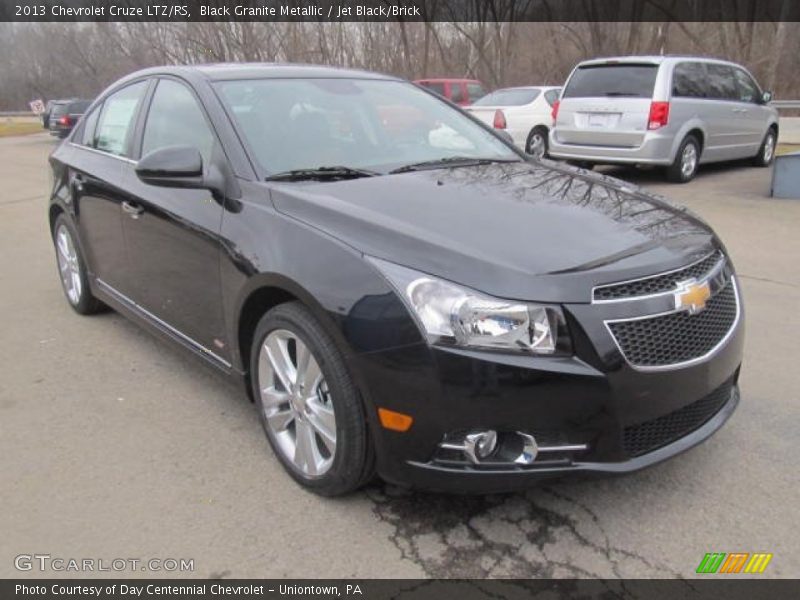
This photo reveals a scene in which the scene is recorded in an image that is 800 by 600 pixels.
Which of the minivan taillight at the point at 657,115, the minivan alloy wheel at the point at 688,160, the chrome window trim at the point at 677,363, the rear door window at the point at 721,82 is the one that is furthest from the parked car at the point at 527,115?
the chrome window trim at the point at 677,363

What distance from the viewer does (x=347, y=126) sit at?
3.57 m

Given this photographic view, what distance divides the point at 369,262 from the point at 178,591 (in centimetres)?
129

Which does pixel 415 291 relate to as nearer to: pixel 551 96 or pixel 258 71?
pixel 258 71

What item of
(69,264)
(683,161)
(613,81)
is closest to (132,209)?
(69,264)

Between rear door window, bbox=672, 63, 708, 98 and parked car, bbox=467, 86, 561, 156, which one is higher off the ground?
rear door window, bbox=672, 63, 708, 98

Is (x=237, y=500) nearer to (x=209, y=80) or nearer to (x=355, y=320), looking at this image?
(x=355, y=320)

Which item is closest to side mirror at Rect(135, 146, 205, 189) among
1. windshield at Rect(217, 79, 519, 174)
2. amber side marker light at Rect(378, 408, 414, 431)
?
windshield at Rect(217, 79, 519, 174)

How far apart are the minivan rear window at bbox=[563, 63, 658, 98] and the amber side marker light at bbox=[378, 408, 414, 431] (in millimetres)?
8638

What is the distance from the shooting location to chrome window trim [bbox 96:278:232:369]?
333 centimetres

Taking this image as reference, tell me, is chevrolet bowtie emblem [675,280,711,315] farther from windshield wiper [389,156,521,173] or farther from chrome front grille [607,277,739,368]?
windshield wiper [389,156,521,173]

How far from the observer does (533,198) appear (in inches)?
118

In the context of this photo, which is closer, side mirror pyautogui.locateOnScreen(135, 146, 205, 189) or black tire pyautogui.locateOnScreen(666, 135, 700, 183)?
side mirror pyautogui.locateOnScreen(135, 146, 205, 189)

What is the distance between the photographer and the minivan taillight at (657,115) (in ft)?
31.4

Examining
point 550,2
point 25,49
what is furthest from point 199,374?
point 25,49
